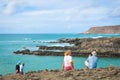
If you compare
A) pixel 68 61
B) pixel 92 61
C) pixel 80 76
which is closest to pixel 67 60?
pixel 68 61

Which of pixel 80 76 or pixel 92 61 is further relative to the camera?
pixel 92 61

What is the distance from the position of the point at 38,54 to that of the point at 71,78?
1813 inches

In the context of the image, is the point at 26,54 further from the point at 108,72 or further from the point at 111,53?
the point at 108,72

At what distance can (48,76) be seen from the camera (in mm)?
13445

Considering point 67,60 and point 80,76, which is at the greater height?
point 67,60

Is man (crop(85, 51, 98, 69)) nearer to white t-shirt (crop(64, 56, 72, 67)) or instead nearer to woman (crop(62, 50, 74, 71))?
woman (crop(62, 50, 74, 71))

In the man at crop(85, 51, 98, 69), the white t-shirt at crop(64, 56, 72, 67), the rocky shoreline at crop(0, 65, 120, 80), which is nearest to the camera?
the rocky shoreline at crop(0, 65, 120, 80)

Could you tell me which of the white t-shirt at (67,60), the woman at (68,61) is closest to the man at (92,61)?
the woman at (68,61)

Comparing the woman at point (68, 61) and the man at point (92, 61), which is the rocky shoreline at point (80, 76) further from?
the man at point (92, 61)

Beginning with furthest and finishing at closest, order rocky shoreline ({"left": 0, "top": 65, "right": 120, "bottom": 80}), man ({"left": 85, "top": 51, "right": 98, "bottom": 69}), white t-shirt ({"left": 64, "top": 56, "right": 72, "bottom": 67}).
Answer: man ({"left": 85, "top": 51, "right": 98, "bottom": 69})
white t-shirt ({"left": 64, "top": 56, "right": 72, "bottom": 67})
rocky shoreline ({"left": 0, "top": 65, "right": 120, "bottom": 80})

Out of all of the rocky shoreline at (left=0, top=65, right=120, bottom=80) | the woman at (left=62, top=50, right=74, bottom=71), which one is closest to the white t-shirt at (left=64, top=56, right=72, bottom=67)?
the woman at (left=62, top=50, right=74, bottom=71)

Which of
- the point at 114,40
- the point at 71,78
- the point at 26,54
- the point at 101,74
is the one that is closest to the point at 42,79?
the point at 71,78

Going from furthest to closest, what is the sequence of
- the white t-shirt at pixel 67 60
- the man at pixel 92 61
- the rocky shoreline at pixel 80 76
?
the man at pixel 92 61
the white t-shirt at pixel 67 60
the rocky shoreline at pixel 80 76

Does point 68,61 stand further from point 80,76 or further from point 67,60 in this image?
point 80,76
